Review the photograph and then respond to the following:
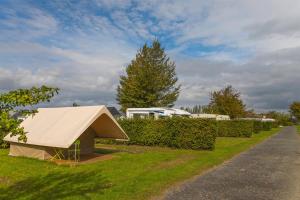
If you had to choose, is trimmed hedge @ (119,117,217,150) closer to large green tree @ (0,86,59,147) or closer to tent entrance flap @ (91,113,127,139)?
tent entrance flap @ (91,113,127,139)

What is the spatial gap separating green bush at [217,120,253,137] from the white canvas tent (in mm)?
18595

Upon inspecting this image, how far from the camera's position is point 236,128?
1238 inches

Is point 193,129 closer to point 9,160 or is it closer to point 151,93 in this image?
point 9,160

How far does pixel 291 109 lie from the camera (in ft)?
317

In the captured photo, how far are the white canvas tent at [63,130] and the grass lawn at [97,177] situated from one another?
0.76m

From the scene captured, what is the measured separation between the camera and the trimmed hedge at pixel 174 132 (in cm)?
1808

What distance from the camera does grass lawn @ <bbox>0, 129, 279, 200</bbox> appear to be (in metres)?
7.46

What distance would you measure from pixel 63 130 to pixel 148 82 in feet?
91.9

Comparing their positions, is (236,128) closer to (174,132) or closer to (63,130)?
(174,132)

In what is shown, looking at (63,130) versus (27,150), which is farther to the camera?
(27,150)

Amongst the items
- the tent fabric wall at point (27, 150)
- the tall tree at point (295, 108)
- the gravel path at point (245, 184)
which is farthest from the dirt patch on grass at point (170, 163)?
the tall tree at point (295, 108)

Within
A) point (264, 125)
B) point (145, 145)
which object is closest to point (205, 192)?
point (145, 145)

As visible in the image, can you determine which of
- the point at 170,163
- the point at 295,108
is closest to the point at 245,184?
the point at 170,163

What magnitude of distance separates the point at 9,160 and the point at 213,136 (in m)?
10.6
